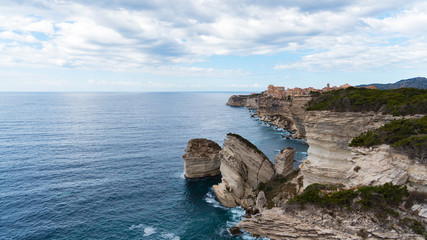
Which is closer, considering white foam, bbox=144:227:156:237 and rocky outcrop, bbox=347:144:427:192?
rocky outcrop, bbox=347:144:427:192

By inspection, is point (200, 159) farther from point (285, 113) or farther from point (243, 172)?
point (285, 113)

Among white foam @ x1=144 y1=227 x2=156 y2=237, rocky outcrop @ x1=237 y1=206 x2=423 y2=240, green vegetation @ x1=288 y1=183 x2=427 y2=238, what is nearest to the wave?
white foam @ x1=144 y1=227 x2=156 y2=237

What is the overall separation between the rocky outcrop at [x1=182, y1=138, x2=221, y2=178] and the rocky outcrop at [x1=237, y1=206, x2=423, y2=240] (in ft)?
92.4

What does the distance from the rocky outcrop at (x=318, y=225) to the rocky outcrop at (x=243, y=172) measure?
15.9 meters

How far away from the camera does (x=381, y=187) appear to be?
68.5ft

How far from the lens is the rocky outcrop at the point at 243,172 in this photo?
1624 inches

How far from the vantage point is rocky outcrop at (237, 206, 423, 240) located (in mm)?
19484

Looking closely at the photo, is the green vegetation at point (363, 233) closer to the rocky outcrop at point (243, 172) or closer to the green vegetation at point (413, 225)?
the green vegetation at point (413, 225)

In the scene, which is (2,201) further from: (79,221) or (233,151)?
A: (233,151)

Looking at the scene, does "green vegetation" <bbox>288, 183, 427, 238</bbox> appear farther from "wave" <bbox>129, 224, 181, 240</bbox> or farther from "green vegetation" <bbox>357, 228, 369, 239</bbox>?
"wave" <bbox>129, 224, 181, 240</bbox>

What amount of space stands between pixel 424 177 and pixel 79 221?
42424 mm

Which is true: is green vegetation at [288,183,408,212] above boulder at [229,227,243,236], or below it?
above

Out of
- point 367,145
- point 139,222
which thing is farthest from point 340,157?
point 139,222

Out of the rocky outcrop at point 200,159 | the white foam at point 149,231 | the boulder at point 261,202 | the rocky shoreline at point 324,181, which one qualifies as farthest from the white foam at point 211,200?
the white foam at point 149,231
